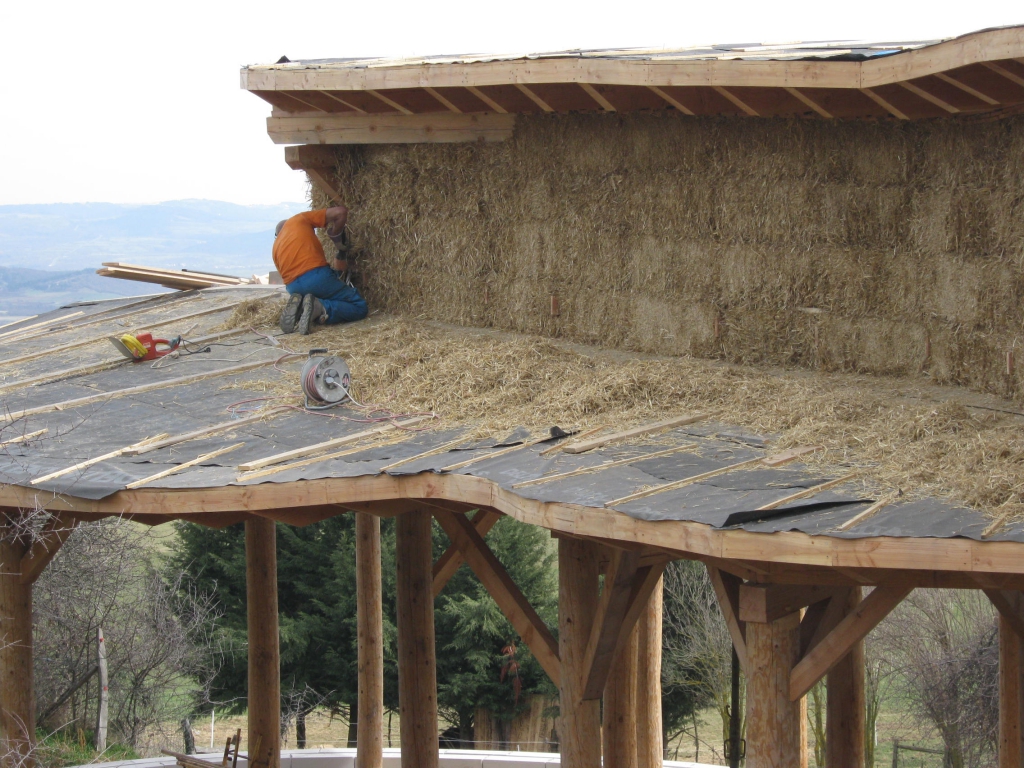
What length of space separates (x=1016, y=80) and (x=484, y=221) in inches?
224

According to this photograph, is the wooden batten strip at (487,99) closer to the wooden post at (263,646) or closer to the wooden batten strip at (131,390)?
the wooden batten strip at (131,390)

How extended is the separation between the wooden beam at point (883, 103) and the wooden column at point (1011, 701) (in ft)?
15.2

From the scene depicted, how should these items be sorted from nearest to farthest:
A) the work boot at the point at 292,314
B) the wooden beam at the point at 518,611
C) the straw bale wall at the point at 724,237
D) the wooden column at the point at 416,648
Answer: the straw bale wall at the point at 724,237 → the wooden beam at the point at 518,611 → the wooden column at the point at 416,648 → the work boot at the point at 292,314

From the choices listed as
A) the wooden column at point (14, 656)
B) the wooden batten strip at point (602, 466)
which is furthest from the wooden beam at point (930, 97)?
the wooden column at point (14, 656)

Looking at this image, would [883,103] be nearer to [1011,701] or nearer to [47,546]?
[1011,701]

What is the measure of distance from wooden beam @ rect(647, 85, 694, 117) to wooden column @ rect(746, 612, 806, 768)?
435 cm

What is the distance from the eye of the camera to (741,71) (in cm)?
786

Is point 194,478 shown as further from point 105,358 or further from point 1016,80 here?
point 1016,80

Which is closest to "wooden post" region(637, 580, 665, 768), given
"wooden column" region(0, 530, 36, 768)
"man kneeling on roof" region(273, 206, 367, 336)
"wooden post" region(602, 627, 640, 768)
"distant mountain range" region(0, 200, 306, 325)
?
"wooden post" region(602, 627, 640, 768)

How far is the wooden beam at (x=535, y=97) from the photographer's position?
32.8 ft

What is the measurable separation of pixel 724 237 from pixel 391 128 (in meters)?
4.19

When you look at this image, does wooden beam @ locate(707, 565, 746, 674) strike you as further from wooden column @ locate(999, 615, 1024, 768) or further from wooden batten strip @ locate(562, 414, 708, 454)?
wooden column @ locate(999, 615, 1024, 768)

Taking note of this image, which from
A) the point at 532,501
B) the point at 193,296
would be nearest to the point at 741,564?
the point at 532,501

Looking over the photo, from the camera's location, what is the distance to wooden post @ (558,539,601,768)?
27.2 feet
